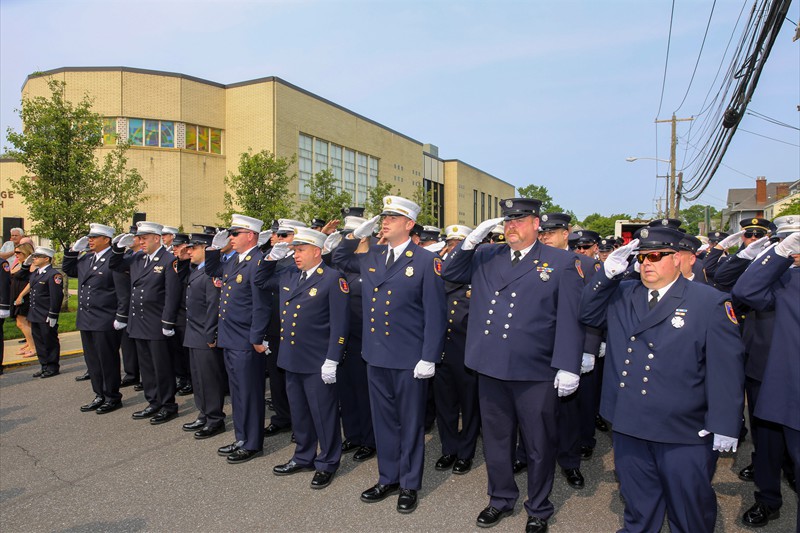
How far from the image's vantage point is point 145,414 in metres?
6.61

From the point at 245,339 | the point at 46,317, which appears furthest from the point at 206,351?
the point at 46,317

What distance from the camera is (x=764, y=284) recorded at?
138 inches

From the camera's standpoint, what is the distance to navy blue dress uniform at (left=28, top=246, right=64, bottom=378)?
8.77 m

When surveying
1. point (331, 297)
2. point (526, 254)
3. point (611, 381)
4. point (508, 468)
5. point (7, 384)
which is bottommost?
point (7, 384)

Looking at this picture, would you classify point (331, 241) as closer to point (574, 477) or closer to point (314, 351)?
point (314, 351)

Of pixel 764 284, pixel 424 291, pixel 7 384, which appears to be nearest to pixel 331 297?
pixel 424 291

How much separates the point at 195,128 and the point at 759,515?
3472 cm

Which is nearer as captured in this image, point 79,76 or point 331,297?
point 331,297

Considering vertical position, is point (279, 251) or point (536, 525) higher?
point (279, 251)

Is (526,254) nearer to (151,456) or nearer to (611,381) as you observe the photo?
(611,381)

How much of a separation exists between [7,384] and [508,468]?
7998 mm

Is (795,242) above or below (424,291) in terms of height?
above

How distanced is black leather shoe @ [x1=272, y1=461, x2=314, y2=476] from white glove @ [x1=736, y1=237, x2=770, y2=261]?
4.02 m

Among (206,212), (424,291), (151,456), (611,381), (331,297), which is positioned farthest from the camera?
(206,212)
